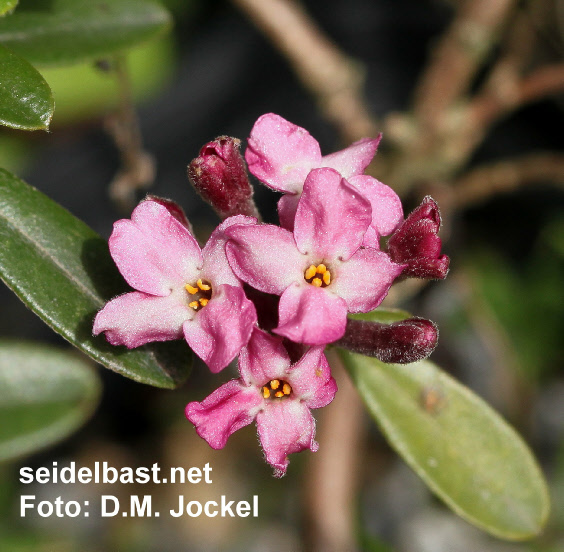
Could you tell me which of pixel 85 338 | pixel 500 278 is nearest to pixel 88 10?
pixel 85 338

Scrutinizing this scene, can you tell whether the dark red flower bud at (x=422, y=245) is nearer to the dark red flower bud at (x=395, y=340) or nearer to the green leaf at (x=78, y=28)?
the dark red flower bud at (x=395, y=340)

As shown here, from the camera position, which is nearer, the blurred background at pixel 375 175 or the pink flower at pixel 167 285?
the pink flower at pixel 167 285

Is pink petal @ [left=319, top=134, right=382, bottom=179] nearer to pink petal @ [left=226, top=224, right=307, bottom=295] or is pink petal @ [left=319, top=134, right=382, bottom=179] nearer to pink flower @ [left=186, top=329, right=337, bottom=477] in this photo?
→ pink petal @ [left=226, top=224, right=307, bottom=295]

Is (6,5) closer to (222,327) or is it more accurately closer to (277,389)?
(222,327)

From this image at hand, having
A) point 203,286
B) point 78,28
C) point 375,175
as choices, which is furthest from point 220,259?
point 375,175

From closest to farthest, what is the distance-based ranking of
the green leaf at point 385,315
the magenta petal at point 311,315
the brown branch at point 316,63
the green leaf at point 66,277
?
1. the magenta petal at point 311,315
2. the green leaf at point 66,277
3. the green leaf at point 385,315
4. the brown branch at point 316,63

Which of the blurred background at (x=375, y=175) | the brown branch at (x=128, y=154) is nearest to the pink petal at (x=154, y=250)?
the brown branch at (x=128, y=154)
